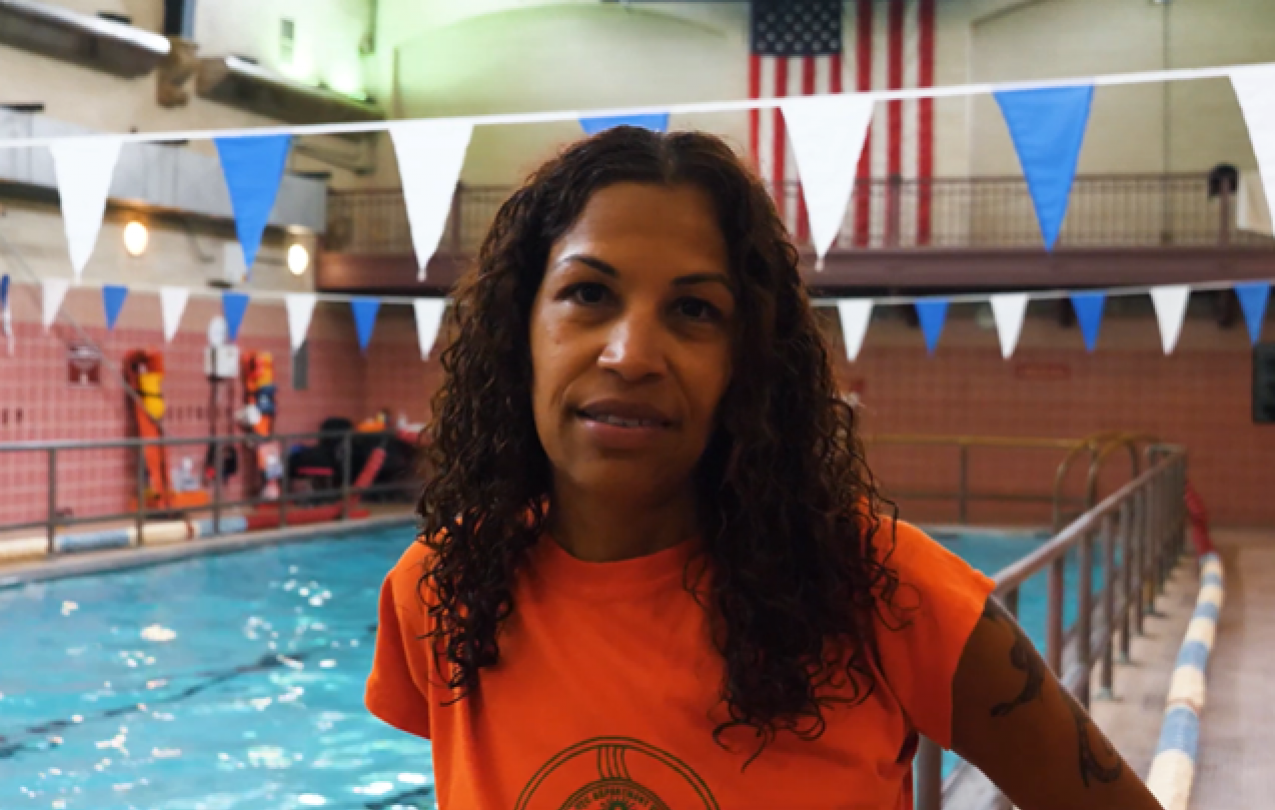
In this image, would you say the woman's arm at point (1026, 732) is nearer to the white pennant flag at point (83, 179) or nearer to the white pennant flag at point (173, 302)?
the white pennant flag at point (83, 179)

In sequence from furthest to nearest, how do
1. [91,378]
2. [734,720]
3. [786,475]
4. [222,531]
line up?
[91,378] → [222,531] → [786,475] → [734,720]

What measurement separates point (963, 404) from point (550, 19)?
299 inches

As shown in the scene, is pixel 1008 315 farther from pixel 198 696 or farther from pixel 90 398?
pixel 90 398

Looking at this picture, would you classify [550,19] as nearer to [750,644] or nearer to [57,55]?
[57,55]

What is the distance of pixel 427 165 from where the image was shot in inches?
213

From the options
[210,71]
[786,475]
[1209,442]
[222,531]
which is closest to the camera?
[786,475]

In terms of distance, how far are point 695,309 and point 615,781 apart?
0.43 metres

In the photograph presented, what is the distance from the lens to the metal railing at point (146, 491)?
9.28m

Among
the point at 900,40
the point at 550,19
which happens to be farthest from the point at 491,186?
the point at 900,40

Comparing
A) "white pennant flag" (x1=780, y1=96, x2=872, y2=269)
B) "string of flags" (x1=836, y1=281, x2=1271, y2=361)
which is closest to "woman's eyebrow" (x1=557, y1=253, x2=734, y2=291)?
"white pennant flag" (x1=780, y1=96, x2=872, y2=269)

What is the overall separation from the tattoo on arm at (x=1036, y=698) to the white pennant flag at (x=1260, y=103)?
3273 mm

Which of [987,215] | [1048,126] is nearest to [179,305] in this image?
[1048,126]

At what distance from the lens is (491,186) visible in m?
16.7

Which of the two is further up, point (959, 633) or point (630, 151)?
point (630, 151)
